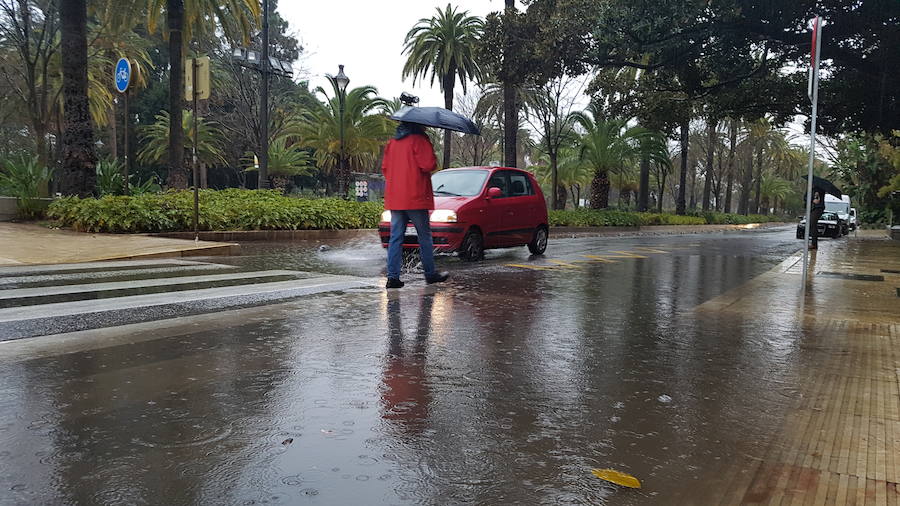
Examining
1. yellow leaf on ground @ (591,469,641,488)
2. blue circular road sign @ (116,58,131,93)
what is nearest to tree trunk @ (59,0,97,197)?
blue circular road sign @ (116,58,131,93)

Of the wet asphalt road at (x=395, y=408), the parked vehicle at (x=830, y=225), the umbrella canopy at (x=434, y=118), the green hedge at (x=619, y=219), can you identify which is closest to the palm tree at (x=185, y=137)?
the green hedge at (x=619, y=219)

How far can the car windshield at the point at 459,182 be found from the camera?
1134 cm

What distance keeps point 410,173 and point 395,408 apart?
455 centimetres

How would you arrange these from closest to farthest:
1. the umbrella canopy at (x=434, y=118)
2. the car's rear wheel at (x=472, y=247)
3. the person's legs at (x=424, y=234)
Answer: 1. the person's legs at (x=424, y=234)
2. the umbrella canopy at (x=434, y=118)
3. the car's rear wheel at (x=472, y=247)

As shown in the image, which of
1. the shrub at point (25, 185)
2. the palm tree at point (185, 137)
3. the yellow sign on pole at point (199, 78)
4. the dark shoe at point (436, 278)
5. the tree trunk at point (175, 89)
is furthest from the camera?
the palm tree at point (185, 137)

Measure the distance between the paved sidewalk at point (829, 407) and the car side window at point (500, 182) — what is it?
4.97 meters

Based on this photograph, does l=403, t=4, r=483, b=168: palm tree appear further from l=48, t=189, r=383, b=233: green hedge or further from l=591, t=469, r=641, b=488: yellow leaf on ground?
l=591, t=469, r=641, b=488: yellow leaf on ground

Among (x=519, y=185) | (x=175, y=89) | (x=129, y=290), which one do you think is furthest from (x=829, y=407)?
(x=175, y=89)

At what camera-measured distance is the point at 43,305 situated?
5.74m

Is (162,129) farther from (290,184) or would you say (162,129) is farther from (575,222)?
(575,222)

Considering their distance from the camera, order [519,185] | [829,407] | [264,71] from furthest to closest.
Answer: [264,71] < [519,185] < [829,407]

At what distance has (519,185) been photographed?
1251 cm

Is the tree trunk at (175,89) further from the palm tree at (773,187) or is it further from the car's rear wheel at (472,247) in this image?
the palm tree at (773,187)

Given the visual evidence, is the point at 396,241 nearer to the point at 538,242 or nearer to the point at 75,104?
the point at 538,242
